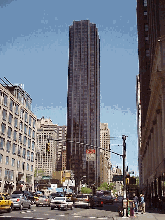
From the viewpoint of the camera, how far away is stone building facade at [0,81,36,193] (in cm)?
7712

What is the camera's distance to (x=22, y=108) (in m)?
91.4

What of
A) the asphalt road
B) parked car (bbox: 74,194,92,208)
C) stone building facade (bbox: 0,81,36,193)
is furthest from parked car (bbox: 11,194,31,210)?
stone building facade (bbox: 0,81,36,193)

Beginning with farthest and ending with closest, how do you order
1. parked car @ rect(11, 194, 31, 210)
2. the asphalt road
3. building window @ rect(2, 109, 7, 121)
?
building window @ rect(2, 109, 7, 121) → parked car @ rect(11, 194, 31, 210) → the asphalt road

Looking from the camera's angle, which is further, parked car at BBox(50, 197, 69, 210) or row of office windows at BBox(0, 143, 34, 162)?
row of office windows at BBox(0, 143, 34, 162)

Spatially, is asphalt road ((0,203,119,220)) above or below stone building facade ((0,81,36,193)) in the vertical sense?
below

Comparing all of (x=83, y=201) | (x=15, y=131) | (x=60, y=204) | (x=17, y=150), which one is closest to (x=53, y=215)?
(x=60, y=204)

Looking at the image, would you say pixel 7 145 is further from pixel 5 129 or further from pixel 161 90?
pixel 161 90

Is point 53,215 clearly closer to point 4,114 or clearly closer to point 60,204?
point 60,204

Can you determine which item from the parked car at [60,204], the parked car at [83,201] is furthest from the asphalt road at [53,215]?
the parked car at [83,201]

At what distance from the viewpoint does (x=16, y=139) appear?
284 feet

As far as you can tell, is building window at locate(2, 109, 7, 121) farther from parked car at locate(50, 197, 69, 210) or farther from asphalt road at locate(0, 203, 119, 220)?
asphalt road at locate(0, 203, 119, 220)

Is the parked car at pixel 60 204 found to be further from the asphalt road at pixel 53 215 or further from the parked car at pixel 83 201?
the parked car at pixel 83 201

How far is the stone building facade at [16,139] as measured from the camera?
77125 millimetres

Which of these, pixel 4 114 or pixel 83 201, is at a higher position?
pixel 4 114
